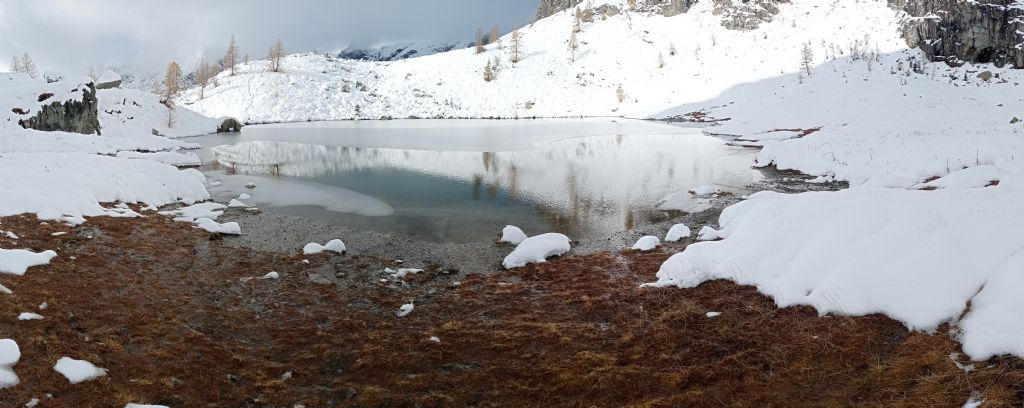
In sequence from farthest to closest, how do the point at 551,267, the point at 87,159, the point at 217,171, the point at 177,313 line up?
the point at 217,171, the point at 87,159, the point at 551,267, the point at 177,313

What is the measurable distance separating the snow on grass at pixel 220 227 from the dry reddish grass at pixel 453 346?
4205 mm

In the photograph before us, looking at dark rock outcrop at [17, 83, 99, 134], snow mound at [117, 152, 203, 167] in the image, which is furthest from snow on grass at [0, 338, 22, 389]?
dark rock outcrop at [17, 83, 99, 134]

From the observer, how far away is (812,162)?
90.2ft

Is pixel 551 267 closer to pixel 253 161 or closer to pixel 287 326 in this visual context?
pixel 287 326

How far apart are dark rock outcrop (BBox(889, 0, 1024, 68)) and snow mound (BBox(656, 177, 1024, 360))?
62377 millimetres

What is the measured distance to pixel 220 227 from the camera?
1681cm

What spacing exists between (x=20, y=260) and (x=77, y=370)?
5825mm

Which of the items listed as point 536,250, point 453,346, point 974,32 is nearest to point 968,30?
point 974,32

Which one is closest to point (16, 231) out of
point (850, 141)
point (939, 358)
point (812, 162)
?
point (939, 358)

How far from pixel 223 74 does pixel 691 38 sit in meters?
103

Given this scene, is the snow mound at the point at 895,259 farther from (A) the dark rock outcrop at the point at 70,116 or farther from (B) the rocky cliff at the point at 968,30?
(B) the rocky cliff at the point at 968,30

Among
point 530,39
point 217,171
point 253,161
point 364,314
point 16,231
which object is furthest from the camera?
point 530,39

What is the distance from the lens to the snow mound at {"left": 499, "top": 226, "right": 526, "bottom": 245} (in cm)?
1628

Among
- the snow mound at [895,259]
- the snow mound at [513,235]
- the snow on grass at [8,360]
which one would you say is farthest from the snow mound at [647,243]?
the snow on grass at [8,360]
